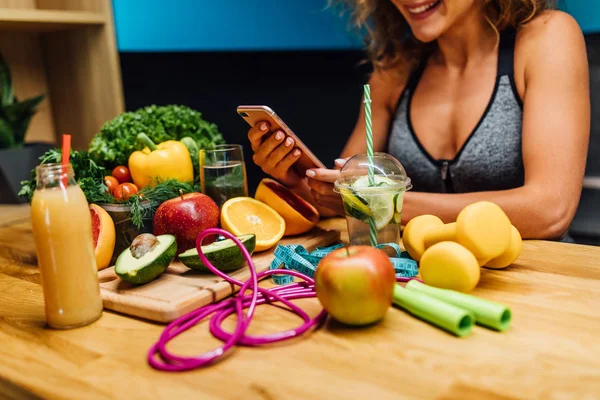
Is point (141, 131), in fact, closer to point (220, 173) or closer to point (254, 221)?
point (220, 173)

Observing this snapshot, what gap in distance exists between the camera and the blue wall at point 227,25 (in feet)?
6.26

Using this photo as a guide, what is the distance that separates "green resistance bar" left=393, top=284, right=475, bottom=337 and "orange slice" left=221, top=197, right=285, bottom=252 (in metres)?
0.37

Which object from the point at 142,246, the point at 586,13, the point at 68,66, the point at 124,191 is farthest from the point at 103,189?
the point at 586,13

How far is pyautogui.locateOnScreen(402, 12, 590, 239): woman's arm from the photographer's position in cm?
122

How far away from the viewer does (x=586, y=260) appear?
103 centimetres

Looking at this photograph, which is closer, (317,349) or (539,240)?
(317,349)

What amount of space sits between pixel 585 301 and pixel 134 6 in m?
1.67

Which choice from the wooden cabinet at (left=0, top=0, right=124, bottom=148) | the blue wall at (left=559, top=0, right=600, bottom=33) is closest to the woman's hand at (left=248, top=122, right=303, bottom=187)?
the wooden cabinet at (left=0, top=0, right=124, bottom=148)

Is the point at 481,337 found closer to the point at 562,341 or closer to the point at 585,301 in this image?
the point at 562,341

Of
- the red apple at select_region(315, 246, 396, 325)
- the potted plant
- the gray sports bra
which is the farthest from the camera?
the potted plant

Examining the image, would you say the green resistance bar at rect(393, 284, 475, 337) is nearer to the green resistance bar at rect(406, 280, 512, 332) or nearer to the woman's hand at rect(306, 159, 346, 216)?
the green resistance bar at rect(406, 280, 512, 332)

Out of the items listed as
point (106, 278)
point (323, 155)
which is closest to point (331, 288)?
point (106, 278)

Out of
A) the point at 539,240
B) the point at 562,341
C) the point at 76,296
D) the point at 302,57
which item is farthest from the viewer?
the point at 302,57

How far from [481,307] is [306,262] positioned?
344 mm
